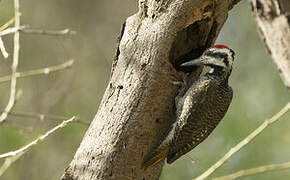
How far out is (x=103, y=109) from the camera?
3.96 m

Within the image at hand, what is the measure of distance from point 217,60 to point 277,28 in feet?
1.94

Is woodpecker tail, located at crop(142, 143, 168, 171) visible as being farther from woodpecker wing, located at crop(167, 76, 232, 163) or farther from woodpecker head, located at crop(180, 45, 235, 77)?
woodpecker head, located at crop(180, 45, 235, 77)

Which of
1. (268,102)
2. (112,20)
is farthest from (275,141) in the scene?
(112,20)

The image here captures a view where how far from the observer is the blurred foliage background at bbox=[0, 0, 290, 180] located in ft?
25.9

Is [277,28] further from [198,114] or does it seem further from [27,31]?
[27,31]

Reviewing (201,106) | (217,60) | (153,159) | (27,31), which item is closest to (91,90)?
(217,60)

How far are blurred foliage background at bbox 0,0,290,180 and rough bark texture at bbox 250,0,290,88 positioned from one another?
2.70 meters

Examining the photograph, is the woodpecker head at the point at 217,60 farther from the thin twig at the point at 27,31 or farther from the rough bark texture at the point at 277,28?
the thin twig at the point at 27,31

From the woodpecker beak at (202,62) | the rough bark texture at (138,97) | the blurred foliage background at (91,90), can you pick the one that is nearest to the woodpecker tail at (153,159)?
the rough bark texture at (138,97)

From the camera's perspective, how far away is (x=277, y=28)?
15.7 feet

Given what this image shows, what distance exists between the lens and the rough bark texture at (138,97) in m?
3.86

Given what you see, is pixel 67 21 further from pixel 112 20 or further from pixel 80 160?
pixel 80 160

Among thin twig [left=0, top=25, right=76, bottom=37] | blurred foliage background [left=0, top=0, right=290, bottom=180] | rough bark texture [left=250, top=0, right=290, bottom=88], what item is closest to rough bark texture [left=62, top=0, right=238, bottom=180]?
thin twig [left=0, top=25, right=76, bottom=37]

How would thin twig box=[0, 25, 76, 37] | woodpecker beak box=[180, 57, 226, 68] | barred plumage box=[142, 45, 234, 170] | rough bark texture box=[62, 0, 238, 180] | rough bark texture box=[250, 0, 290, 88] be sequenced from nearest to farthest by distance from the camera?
thin twig box=[0, 25, 76, 37] → rough bark texture box=[62, 0, 238, 180] → barred plumage box=[142, 45, 234, 170] → woodpecker beak box=[180, 57, 226, 68] → rough bark texture box=[250, 0, 290, 88]
